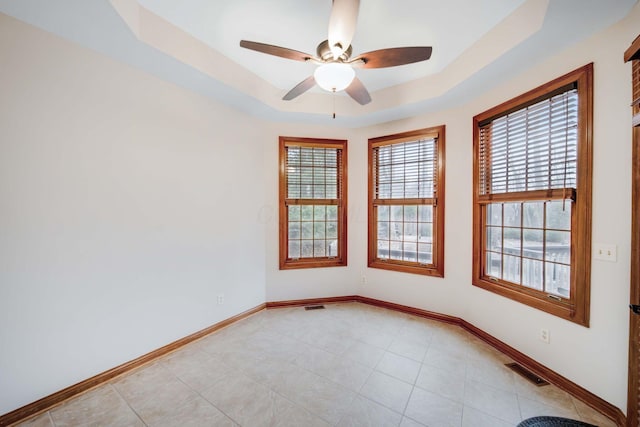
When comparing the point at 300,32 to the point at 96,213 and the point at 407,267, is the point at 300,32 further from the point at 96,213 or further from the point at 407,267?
the point at 407,267

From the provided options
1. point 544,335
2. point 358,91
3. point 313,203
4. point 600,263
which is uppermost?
point 358,91

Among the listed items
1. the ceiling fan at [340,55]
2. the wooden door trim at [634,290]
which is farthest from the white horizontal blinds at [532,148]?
the ceiling fan at [340,55]

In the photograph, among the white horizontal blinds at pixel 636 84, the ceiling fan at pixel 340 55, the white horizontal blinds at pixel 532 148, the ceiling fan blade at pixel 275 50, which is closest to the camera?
the white horizontal blinds at pixel 636 84

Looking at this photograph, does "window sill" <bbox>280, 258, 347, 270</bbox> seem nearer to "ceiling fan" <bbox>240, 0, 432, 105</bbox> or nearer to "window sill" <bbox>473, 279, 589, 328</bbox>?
"window sill" <bbox>473, 279, 589, 328</bbox>

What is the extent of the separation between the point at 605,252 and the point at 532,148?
99 centimetres

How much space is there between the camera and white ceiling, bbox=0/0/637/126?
1706 millimetres

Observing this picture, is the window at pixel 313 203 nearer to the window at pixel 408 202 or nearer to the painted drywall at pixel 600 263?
the window at pixel 408 202

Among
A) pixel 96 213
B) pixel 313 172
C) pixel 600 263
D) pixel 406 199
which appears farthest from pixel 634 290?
pixel 96 213

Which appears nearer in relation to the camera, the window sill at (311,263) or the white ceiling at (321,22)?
the white ceiling at (321,22)

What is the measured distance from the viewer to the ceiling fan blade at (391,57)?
173 centimetres

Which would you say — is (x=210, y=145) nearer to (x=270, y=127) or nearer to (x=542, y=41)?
(x=270, y=127)

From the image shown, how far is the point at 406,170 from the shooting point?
355cm

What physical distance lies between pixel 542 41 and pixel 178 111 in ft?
10.5

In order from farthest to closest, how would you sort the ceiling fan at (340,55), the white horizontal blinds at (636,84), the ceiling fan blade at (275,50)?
1. the ceiling fan blade at (275,50)
2. the ceiling fan at (340,55)
3. the white horizontal blinds at (636,84)
